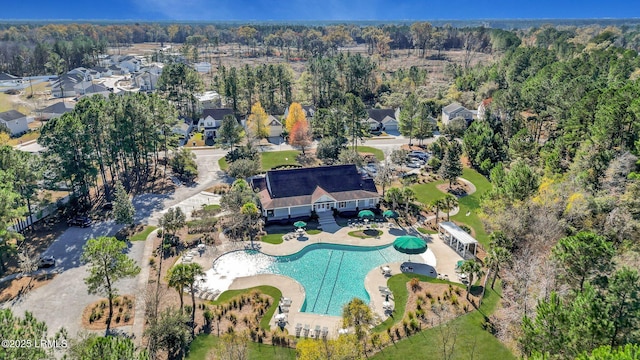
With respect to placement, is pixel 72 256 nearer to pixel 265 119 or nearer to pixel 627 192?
pixel 265 119

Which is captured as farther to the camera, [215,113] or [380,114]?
[380,114]

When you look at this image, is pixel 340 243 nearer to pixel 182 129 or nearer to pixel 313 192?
pixel 313 192

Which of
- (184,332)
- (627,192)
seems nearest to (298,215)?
(184,332)

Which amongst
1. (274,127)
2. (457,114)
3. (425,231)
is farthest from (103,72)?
(425,231)

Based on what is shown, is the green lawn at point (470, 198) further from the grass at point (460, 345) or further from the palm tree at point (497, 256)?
the grass at point (460, 345)

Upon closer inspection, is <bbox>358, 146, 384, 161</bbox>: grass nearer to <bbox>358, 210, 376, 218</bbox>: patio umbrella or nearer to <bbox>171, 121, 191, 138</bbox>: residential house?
<bbox>358, 210, 376, 218</bbox>: patio umbrella
